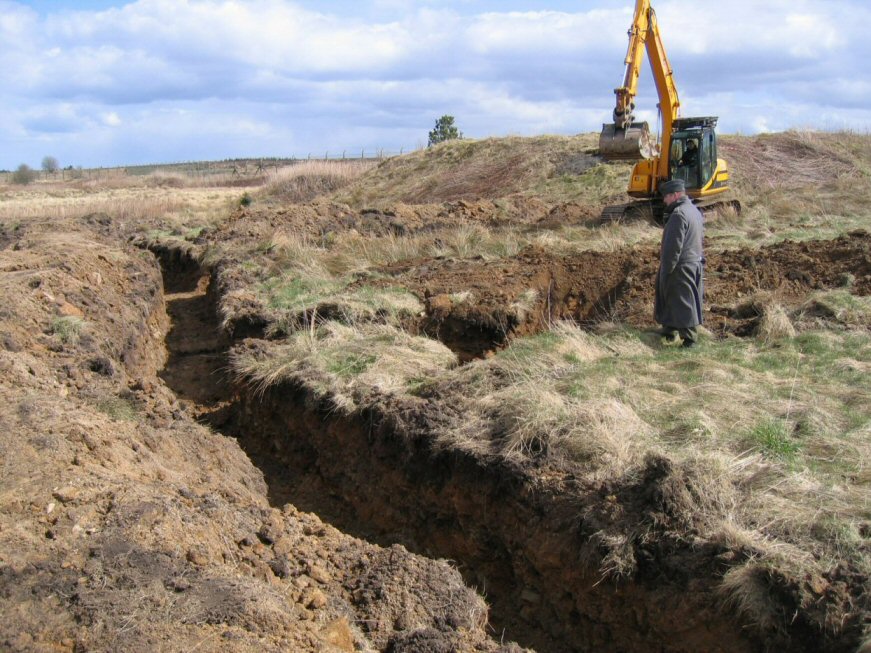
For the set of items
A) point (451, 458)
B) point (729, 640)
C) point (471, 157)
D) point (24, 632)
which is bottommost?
point (729, 640)

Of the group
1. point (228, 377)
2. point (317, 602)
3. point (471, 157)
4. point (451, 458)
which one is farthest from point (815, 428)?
point (471, 157)

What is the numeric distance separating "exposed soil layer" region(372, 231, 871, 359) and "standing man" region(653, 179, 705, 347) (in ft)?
2.54

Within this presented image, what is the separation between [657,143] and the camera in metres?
17.3

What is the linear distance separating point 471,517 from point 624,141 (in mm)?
11718

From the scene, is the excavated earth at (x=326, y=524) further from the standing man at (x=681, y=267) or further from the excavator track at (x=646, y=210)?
the excavator track at (x=646, y=210)

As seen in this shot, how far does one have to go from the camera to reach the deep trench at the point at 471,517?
15.9ft

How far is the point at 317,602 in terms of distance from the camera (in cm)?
415

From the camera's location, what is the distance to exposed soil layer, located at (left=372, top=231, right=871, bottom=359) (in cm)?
966

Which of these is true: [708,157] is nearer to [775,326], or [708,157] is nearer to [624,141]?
[624,141]

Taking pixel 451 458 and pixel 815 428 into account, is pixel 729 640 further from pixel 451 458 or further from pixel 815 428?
pixel 451 458

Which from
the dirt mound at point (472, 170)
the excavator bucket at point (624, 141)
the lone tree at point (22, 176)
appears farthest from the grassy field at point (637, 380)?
the lone tree at point (22, 176)

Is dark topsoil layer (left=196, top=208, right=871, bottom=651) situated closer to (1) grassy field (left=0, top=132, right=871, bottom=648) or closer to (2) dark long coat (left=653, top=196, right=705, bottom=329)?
(1) grassy field (left=0, top=132, right=871, bottom=648)

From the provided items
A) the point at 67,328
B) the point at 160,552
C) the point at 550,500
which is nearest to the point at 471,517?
the point at 550,500

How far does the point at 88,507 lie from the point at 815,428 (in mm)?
4930
